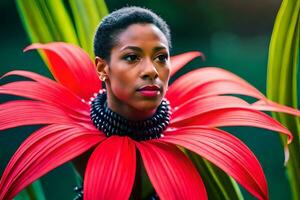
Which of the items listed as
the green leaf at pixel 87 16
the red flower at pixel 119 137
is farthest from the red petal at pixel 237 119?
the green leaf at pixel 87 16

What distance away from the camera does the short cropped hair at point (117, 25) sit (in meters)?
0.63

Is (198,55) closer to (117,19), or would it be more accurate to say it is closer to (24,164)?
A: (117,19)

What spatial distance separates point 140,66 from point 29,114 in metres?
0.17

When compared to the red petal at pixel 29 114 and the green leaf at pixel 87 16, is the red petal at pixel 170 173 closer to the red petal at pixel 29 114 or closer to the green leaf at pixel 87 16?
the red petal at pixel 29 114

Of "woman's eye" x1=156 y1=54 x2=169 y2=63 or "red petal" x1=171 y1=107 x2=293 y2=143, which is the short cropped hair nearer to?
"woman's eye" x1=156 y1=54 x2=169 y2=63

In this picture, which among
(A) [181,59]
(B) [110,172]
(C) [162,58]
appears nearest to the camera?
(B) [110,172]

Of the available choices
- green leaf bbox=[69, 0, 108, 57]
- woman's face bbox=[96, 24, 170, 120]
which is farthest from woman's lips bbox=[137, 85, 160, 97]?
green leaf bbox=[69, 0, 108, 57]

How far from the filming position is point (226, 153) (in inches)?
23.7

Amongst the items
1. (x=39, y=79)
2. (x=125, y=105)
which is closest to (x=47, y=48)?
(x=39, y=79)

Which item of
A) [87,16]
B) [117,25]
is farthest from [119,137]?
[87,16]

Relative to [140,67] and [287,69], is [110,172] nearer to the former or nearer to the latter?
[140,67]

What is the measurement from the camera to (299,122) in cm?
81

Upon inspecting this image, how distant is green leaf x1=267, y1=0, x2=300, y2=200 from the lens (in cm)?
81

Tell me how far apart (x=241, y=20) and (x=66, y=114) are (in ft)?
1.26
